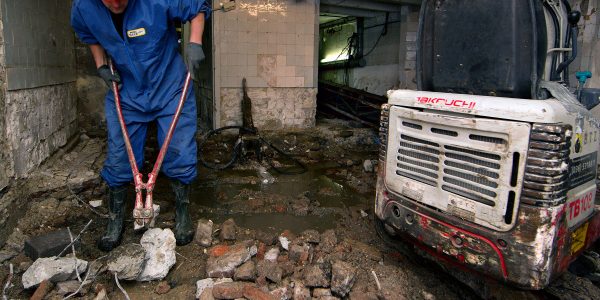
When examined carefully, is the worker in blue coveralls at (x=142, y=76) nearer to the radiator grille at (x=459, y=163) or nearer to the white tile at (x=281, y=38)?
the radiator grille at (x=459, y=163)

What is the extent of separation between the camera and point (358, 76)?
9578mm

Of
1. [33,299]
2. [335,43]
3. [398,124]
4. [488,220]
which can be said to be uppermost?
[335,43]

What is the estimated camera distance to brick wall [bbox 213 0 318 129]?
659cm

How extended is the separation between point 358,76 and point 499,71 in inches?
294

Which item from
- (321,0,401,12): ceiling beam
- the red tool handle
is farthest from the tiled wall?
the red tool handle

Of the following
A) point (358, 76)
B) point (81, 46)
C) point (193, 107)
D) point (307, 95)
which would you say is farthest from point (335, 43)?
point (193, 107)

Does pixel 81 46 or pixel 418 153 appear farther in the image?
pixel 81 46

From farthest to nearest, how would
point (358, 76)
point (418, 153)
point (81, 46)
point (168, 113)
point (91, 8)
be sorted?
1. point (358, 76)
2. point (81, 46)
3. point (168, 113)
4. point (91, 8)
5. point (418, 153)

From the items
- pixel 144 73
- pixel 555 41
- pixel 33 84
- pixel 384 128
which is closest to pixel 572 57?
pixel 555 41

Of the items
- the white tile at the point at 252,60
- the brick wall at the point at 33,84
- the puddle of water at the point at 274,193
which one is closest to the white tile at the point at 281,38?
the white tile at the point at 252,60

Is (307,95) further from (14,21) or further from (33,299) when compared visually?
(33,299)

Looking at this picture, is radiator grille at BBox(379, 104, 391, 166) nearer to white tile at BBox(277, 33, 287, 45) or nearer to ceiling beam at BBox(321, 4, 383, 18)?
white tile at BBox(277, 33, 287, 45)

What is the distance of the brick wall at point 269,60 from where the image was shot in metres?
6.59

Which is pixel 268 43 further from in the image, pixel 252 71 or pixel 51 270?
pixel 51 270
